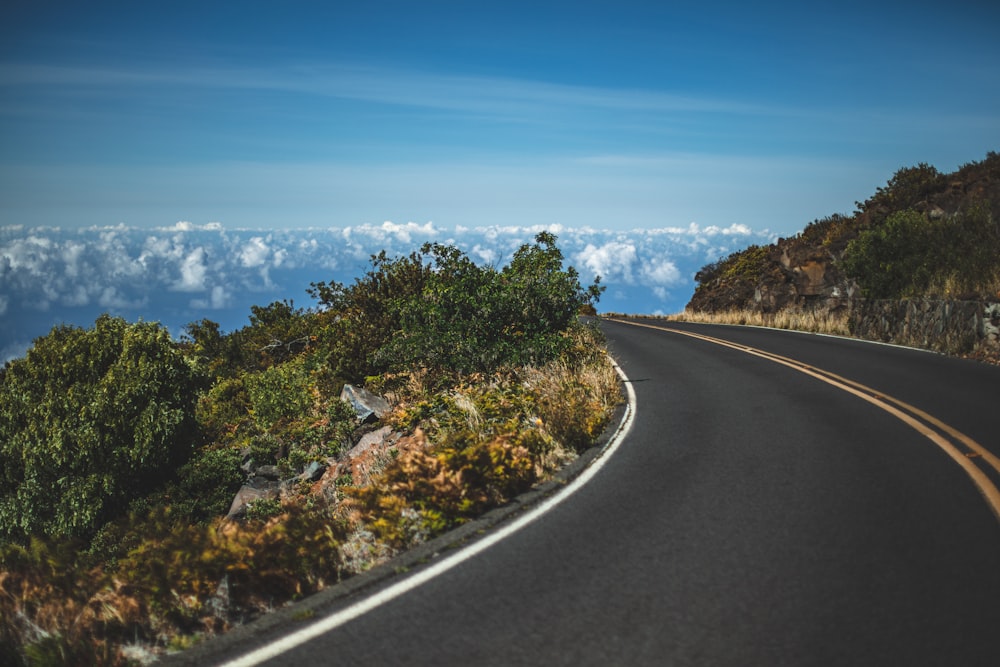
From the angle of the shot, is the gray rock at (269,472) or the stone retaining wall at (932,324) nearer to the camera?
the gray rock at (269,472)

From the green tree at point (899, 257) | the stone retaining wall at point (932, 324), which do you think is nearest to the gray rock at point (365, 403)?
the stone retaining wall at point (932, 324)

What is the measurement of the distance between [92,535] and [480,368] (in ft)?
42.6

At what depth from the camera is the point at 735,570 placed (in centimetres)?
461

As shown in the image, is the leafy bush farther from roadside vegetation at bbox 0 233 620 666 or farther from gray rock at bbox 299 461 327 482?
gray rock at bbox 299 461 327 482

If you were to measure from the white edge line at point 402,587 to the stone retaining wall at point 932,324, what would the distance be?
13.1 meters

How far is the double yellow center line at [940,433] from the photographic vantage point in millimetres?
6395

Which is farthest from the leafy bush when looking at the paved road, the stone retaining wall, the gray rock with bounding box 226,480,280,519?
the stone retaining wall

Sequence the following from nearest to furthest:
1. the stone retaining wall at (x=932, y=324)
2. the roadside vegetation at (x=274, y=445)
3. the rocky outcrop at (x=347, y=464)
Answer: the roadside vegetation at (x=274, y=445) → the rocky outcrop at (x=347, y=464) → the stone retaining wall at (x=932, y=324)

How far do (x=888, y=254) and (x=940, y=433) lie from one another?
567 inches

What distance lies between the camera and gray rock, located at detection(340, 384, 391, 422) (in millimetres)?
13469

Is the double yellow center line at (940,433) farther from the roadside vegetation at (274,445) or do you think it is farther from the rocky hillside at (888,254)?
the rocky hillside at (888,254)

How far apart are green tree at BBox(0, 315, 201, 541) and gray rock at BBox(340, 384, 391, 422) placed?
8.00 metres

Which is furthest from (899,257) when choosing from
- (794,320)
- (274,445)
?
(274,445)

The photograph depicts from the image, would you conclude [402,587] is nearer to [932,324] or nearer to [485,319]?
[485,319]
